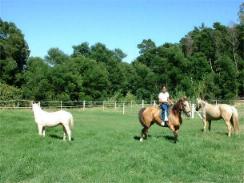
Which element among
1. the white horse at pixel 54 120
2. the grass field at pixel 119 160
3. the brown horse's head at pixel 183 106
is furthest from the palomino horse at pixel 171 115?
the white horse at pixel 54 120

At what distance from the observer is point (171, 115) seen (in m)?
16.5

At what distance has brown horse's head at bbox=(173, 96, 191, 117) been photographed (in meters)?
16.0

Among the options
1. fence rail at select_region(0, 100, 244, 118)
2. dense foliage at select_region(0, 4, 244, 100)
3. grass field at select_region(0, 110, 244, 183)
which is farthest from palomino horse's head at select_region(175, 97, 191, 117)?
dense foliage at select_region(0, 4, 244, 100)

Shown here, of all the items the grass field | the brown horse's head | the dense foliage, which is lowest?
the grass field

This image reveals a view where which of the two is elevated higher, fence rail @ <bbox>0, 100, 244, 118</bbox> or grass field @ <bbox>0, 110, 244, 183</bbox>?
fence rail @ <bbox>0, 100, 244, 118</bbox>

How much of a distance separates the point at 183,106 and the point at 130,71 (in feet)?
183

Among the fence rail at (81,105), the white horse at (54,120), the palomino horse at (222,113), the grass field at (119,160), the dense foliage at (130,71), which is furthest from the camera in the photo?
the dense foliage at (130,71)

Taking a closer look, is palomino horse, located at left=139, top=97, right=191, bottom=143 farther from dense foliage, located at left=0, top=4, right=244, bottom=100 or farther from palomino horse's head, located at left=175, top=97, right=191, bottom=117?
dense foliage, located at left=0, top=4, right=244, bottom=100

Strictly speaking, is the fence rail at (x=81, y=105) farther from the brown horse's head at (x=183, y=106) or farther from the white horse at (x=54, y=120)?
the brown horse's head at (x=183, y=106)

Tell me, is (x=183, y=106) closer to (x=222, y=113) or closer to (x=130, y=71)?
(x=222, y=113)

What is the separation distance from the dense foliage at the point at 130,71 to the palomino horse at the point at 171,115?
31236 mm

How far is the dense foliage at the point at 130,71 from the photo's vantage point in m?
52.6

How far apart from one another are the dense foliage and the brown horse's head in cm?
3148

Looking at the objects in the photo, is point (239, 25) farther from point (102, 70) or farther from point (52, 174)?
point (52, 174)
